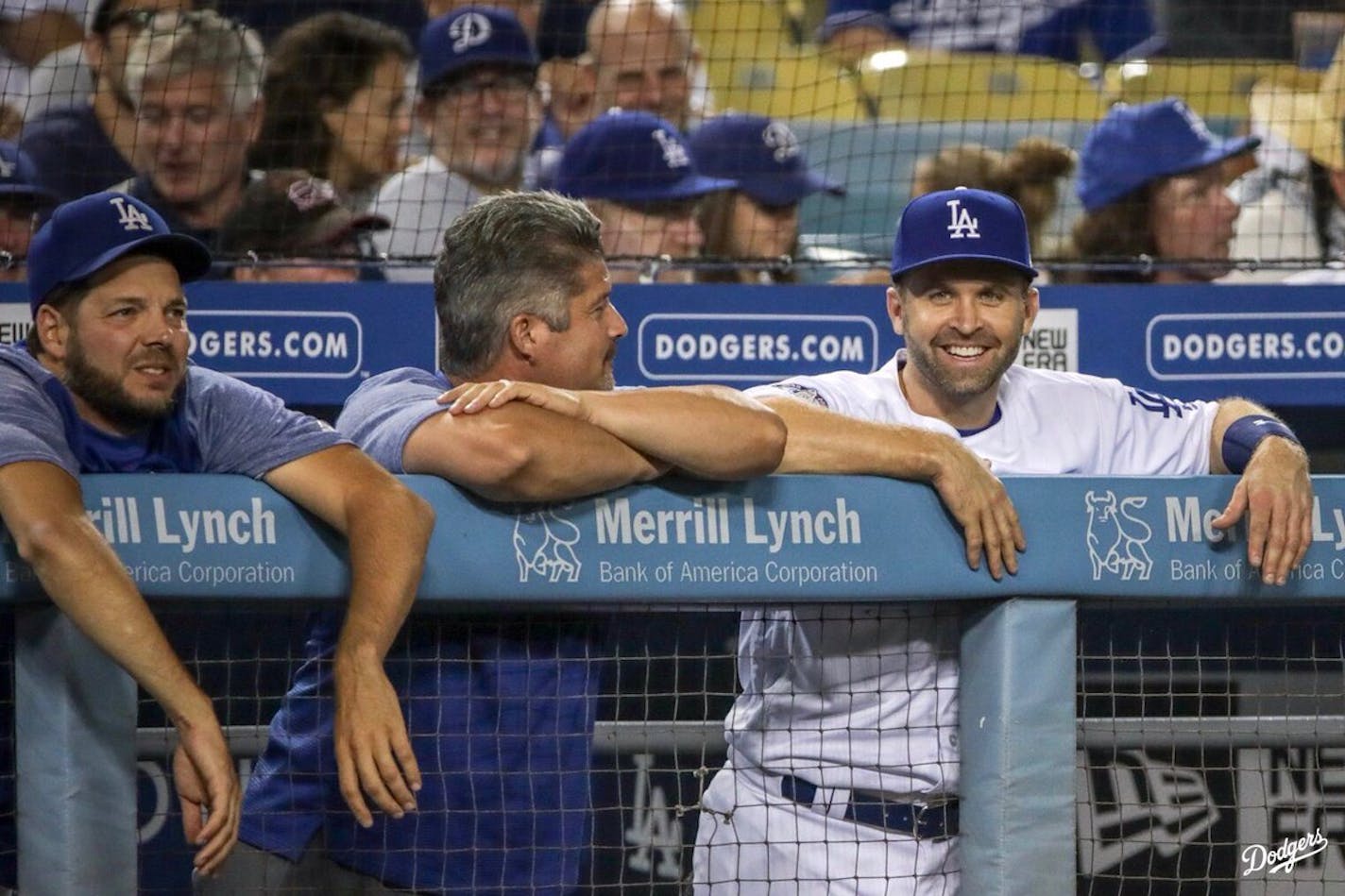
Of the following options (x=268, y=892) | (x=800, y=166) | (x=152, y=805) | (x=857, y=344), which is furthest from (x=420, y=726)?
(x=800, y=166)

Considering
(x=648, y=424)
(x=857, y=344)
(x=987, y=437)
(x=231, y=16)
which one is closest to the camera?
(x=648, y=424)

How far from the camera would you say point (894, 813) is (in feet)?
7.79

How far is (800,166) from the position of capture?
5023mm

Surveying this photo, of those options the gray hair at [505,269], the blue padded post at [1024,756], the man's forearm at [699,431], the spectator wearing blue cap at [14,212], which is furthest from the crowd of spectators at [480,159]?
the blue padded post at [1024,756]

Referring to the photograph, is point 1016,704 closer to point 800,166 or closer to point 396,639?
point 396,639

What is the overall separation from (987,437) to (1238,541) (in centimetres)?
83

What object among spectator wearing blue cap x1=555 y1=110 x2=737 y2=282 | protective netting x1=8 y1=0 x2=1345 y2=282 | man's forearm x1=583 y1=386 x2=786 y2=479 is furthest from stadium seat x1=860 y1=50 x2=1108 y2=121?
man's forearm x1=583 y1=386 x2=786 y2=479

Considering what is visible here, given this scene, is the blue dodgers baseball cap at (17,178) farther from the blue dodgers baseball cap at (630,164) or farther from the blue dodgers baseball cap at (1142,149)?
the blue dodgers baseball cap at (1142,149)

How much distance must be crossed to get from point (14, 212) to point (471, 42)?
138 centimetres

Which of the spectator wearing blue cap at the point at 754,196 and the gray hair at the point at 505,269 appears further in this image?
the spectator wearing blue cap at the point at 754,196

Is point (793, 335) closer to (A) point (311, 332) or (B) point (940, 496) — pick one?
(A) point (311, 332)

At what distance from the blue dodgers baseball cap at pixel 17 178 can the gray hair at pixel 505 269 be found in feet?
8.54

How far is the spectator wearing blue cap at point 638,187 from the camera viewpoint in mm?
4691

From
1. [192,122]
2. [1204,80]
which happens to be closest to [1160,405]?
[192,122]
